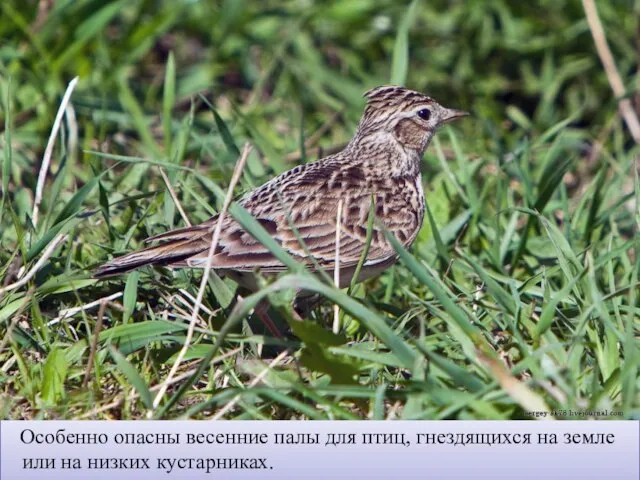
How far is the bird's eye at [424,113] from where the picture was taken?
596cm

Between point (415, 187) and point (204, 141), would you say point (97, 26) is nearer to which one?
point (204, 141)

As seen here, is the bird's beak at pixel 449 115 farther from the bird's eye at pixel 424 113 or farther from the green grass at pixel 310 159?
the green grass at pixel 310 159

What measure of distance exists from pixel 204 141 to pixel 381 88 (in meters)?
1.02

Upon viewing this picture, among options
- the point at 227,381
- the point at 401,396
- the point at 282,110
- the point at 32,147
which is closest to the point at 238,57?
the point at 282,110

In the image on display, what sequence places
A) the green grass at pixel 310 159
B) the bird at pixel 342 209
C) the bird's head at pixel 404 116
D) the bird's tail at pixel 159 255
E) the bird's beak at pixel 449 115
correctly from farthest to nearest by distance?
the bird's beak at pixel 449 115
the bird's head at pixel 404 116
the bird at pixel 342 209
the bird's tail at pixel 159 255
the green grass at pixel 310 159

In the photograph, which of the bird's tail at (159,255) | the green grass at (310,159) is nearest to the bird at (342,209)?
the bird's tail at (159,255)

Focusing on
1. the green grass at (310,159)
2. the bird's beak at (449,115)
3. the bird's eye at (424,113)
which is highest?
the bird's eye at (424,113)

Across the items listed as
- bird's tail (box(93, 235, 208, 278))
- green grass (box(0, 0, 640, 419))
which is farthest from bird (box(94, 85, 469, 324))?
green grass (box(0, 0, 640, 419))

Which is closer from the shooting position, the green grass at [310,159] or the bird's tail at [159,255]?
the green grass at [310,159]

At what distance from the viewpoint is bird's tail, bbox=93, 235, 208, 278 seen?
15.1ft

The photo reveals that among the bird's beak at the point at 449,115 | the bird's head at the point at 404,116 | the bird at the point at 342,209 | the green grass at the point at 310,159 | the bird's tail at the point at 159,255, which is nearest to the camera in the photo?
the green grass at the point at 310,159

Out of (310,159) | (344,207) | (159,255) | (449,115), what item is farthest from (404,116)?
(159,255)

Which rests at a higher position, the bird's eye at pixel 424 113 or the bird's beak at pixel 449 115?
the bird's eye at pixel 424 113

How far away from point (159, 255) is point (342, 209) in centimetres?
104
